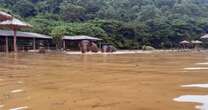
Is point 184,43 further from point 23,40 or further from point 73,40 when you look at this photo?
point 23,40

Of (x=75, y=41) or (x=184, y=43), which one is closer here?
(x=75, y=41)

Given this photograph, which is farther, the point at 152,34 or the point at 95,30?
the point at 152,34

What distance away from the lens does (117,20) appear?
229 ft

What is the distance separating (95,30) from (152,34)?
11.7 m

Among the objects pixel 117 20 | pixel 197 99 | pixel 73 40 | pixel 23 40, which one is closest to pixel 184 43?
pixel 117 20

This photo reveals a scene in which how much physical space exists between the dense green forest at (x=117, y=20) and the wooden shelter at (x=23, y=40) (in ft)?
7.19

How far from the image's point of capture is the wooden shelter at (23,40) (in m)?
41.6

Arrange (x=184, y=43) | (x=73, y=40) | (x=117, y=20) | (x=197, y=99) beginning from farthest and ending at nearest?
(x=117, y=20)
(x=184, y=43)
(x=73, y=40)
(x=197, y=99)

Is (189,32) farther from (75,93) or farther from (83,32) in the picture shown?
(75,93)

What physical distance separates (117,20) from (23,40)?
25.6 meters

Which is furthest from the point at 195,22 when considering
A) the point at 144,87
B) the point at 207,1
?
the point at 144,87

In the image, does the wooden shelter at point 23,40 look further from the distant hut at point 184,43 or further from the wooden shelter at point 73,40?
the distant hut at point 184,43

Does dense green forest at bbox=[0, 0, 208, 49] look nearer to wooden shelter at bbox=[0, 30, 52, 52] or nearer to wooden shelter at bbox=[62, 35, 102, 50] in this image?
wooden shelter at bbox=[62, 35, 102, 50]

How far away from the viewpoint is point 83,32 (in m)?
56.1
